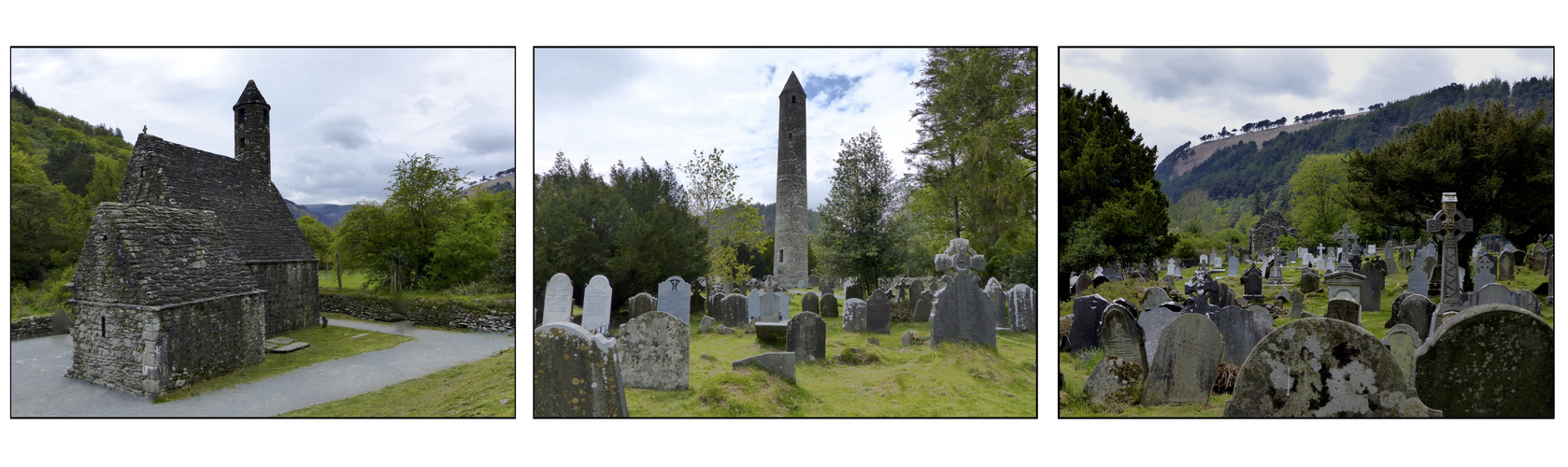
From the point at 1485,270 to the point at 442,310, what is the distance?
10784mm

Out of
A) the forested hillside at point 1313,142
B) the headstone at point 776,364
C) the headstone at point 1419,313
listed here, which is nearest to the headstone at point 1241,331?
the forested hillside at point 1313,142

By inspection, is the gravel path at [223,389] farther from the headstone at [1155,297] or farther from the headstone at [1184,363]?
the headstone at [1155,297]

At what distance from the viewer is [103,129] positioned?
452 centimetres

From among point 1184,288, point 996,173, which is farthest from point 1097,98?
point 1184,288

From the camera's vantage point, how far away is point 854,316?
727cm

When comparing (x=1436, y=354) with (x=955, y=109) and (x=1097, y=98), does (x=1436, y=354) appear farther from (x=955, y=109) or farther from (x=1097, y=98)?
(x=955, y=109)

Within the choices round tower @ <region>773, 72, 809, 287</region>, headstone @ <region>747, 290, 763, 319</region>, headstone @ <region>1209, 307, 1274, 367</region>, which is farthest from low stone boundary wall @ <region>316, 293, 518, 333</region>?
round tower @ <region>773, 72, 809, 287</region>

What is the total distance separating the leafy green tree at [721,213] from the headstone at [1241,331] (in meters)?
6.99

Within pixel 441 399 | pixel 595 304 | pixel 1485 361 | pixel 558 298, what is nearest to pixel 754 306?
pixel 595 304

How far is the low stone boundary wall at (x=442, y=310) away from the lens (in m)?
6.51

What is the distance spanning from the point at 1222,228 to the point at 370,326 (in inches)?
418

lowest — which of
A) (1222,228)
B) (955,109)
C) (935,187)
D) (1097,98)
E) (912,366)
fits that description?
(912,366)

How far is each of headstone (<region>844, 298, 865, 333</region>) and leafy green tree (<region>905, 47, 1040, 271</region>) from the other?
1806mm

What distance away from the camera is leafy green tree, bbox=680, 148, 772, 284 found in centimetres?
969
